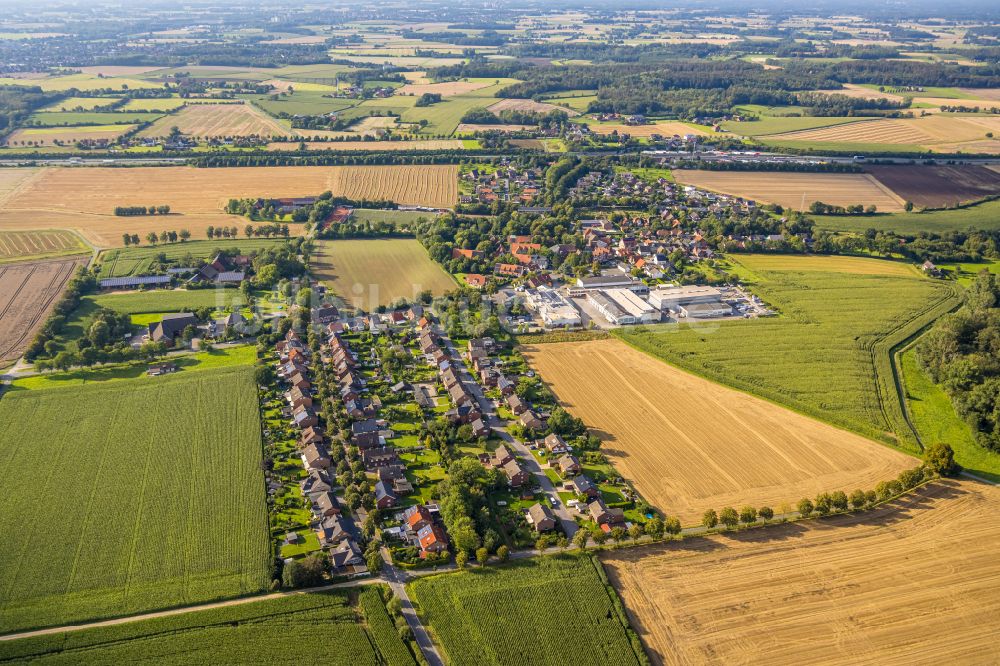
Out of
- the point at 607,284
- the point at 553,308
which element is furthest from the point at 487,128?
the point at 553,308

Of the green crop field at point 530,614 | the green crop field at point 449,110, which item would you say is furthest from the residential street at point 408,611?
the green crop field at point 449,110

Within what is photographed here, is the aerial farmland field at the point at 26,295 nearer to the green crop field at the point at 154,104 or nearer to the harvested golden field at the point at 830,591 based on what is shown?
the harvested golden field at the point at 830,591

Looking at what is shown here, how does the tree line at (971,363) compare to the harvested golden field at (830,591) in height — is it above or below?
above

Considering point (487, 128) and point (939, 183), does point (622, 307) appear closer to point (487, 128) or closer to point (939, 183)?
point (939, 183)

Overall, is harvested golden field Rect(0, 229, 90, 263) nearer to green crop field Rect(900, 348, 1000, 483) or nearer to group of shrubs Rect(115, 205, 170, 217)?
group of shrubs Rect(115, 205, 170, 217)

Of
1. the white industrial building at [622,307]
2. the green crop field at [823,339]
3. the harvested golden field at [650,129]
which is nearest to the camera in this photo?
the green crop field at [823,339]

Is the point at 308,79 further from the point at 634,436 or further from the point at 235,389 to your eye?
the point at 634,436
